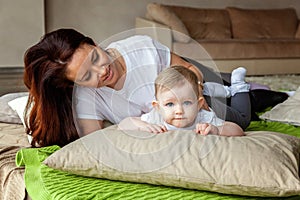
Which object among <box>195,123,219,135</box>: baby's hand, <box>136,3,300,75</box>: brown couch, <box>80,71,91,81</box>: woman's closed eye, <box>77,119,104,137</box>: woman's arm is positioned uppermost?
<box>80,71,91,81</box>: woman's closed eye

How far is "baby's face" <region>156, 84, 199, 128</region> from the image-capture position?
1655mm

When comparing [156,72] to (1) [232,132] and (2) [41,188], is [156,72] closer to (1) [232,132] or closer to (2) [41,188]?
(1) [232,132]

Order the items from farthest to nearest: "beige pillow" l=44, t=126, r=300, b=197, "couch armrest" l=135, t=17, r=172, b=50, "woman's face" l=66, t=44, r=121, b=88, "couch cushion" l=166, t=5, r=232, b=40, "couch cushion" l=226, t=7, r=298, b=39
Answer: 1. "couch cushion" l=226, t=7, r=298, b=39
2. "couch cushion" l=166, t=5, r=232, b=40
3. "couch armrest" l=135, t=17, r=172, b=50
4. "woman's face" l=66, t=44, r=121, b=88
5. "beige pillow" l=44, t=126, r=300, b=197

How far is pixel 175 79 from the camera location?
1.68m

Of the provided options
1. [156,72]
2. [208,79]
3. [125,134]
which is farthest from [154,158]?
[208,79]

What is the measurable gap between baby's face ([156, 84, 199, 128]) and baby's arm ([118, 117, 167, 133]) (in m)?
0.04

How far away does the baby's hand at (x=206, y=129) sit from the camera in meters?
1.65

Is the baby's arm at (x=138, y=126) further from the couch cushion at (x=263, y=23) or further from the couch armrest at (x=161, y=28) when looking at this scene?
the couch cushion at (x=263, y=23)

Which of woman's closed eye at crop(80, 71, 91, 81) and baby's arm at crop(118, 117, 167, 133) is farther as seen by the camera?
woman's closed eye at crop(80, 71, 91, 81)

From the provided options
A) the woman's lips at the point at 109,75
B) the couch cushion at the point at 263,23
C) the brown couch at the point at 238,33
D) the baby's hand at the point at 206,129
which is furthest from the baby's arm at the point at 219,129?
the couch cushion at the point at 263,23

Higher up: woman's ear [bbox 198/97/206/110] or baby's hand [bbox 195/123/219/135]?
woman's ear [bbox 198/97/206/110]

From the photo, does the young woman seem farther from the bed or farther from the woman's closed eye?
the bed

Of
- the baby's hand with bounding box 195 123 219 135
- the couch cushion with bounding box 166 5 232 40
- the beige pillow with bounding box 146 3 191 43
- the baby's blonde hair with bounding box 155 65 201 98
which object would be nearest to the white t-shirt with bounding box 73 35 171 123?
the baby's blonde hair with bounding box 155 65 201 98

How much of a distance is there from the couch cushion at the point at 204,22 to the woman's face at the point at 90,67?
413 cm
